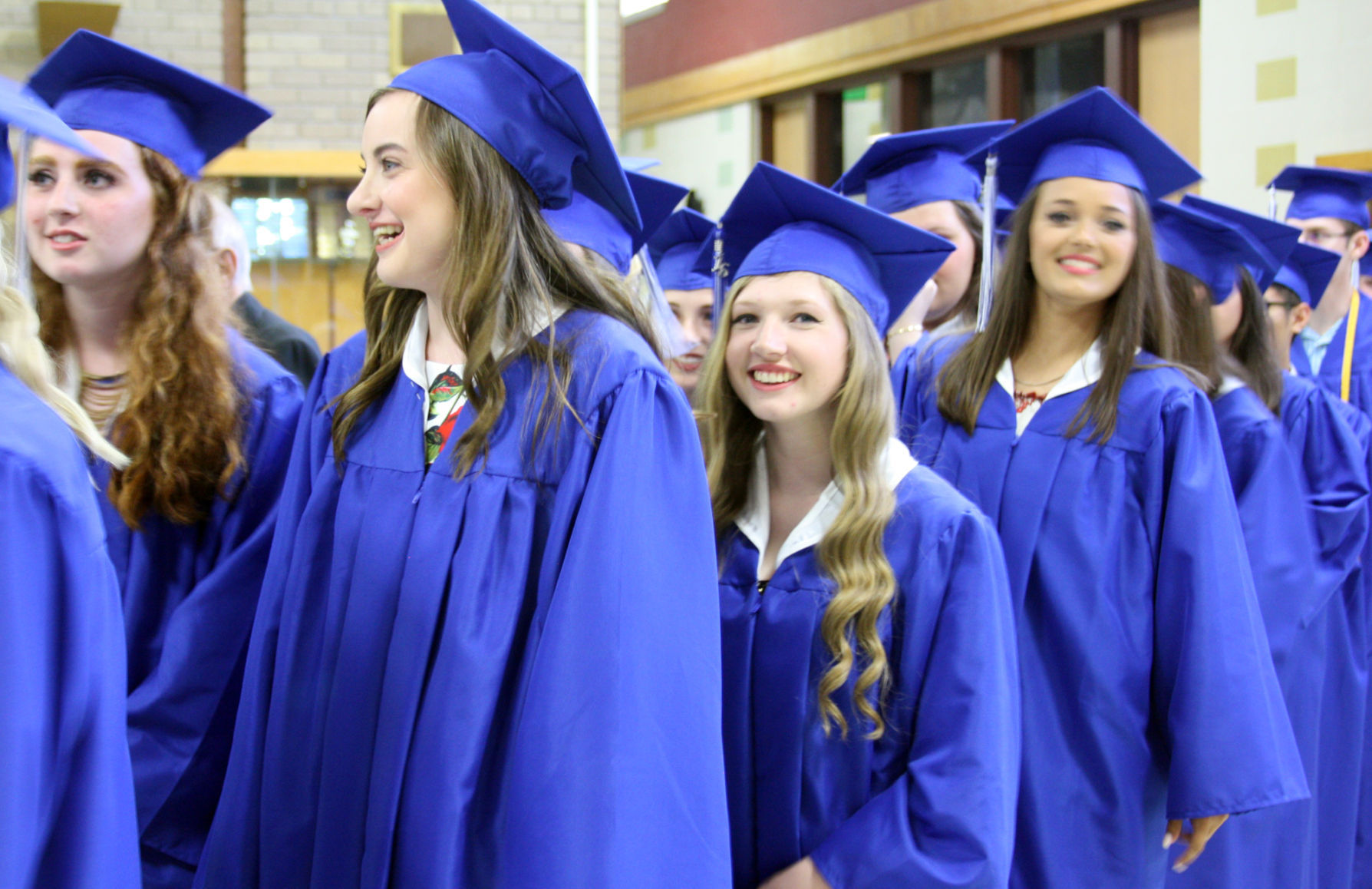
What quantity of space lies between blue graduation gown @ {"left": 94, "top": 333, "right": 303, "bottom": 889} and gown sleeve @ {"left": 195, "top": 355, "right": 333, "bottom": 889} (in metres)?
0.20

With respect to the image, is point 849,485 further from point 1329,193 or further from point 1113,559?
point 1329,193

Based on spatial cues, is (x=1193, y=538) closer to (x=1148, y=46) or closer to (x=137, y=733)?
(x=137, y=733)

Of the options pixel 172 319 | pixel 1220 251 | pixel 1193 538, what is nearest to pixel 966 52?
pixel 1220 251

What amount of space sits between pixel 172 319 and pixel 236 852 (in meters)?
0.99

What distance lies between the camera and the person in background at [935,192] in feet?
11.5

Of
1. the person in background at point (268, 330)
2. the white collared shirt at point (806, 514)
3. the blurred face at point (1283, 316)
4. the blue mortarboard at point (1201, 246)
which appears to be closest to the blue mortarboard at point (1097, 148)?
the blue mortarboard at point (1201, 246)

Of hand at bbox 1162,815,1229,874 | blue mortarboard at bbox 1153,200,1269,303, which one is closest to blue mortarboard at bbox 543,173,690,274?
hand at bbox 1162,815,1229,874

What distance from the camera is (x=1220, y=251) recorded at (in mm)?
3203

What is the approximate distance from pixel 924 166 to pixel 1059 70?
5.01 m

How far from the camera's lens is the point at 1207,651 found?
2.33 meters

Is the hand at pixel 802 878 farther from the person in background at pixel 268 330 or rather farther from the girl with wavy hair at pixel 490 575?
the person in background at pixel 268 330

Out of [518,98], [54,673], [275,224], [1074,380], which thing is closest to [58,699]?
[54,673]

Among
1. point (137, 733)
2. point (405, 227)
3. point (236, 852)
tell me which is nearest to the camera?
point (405, 227)

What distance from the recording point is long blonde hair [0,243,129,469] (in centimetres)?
118
